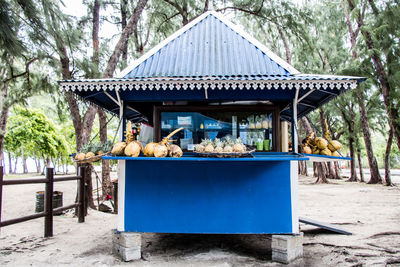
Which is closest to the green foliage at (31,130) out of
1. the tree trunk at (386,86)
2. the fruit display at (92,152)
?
the fruit display at (92,152)

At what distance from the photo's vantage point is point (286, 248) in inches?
186

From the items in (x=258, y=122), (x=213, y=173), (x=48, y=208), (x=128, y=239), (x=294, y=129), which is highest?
(x=258, y=122)

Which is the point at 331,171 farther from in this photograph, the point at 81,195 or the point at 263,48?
the point at 81,195

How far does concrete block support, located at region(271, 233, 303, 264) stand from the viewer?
4.72 metres

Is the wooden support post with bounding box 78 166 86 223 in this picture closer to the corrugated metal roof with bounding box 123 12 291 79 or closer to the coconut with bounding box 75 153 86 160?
the coconut with bounding box 75 153 86 160

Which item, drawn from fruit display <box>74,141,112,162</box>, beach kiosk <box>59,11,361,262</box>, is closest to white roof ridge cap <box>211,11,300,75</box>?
beach kiosk <box>59,11,361,262</box>

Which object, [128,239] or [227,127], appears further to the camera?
[227,127]

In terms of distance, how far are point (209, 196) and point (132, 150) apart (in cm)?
152

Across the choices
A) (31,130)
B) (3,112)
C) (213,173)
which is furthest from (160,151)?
(31,130)

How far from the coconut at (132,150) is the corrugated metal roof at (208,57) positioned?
139 cm

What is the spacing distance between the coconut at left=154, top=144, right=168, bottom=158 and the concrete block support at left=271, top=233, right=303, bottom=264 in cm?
229

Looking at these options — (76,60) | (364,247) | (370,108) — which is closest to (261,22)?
(76,60)

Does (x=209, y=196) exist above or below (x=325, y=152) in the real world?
below

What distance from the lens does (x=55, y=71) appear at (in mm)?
9641
